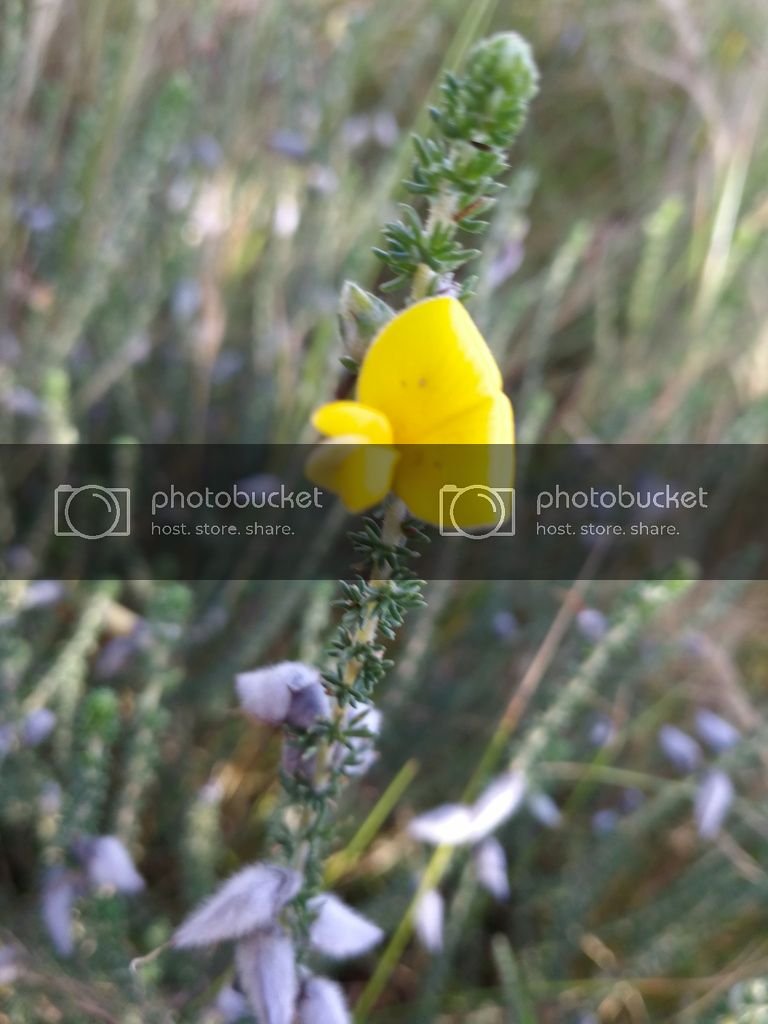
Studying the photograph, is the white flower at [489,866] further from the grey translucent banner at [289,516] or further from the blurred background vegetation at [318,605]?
the grey translucent banner at [289,516]

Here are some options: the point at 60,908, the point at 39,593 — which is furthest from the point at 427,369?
the point at 39,593

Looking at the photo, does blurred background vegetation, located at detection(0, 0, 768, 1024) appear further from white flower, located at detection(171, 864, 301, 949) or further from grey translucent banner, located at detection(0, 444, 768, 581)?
white flower, located at detection(171, 864, 301, 949)

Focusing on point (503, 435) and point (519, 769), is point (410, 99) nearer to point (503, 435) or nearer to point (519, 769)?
point (519, 769)

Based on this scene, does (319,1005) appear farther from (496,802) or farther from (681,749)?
(681,749)

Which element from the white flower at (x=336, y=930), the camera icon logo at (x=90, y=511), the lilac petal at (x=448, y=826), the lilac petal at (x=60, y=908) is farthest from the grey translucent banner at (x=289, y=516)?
the white flower at (x=336, y=930)

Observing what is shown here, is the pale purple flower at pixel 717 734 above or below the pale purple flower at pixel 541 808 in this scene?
above

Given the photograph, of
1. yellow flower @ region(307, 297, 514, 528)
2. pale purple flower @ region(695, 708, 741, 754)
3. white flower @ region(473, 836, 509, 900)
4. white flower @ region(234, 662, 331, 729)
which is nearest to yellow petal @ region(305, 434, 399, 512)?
yellow flower @ region(307, 297, 514, 528)
